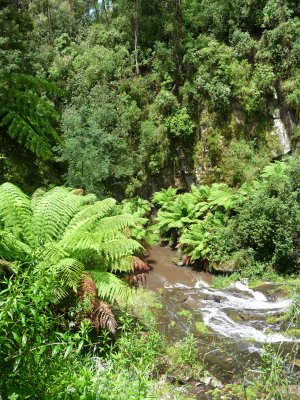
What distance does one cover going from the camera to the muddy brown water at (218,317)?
6535 mm

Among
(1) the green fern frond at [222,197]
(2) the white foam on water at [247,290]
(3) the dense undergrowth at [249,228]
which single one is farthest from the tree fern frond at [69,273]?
(1) the green fern frond at [222,197]

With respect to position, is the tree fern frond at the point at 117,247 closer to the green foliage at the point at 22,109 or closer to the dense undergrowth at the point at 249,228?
the green foliage at the point at 22,109

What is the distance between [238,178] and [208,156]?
1396 millimetres

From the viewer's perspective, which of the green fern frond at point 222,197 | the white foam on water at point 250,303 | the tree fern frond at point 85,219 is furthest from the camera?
the green fern frond at point 222,197

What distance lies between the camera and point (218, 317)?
8195 millimetres

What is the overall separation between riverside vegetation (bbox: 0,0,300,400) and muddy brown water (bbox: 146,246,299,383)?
229 mm

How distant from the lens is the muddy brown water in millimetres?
6535

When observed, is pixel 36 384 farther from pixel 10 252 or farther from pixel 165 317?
pixel 165 317

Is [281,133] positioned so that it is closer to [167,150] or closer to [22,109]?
[167,150]

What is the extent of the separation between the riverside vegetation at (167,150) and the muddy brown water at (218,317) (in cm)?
23

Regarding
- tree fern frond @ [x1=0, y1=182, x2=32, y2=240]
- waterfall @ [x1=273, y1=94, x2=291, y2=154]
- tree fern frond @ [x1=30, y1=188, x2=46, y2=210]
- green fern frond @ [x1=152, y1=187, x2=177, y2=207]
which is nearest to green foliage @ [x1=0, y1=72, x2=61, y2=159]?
tree fern frond @ [x1=0, y1=182, x2=32, y2=240]

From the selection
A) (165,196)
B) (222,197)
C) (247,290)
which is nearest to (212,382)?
(247,290)

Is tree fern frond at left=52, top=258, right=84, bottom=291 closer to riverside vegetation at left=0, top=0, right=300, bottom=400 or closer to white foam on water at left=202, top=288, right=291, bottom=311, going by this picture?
riverside vegetation at left=0, top=0, right=300, bottom=400

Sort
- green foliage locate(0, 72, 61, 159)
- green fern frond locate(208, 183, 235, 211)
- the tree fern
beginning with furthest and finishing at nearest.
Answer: green fern frond locate(208, 183, 235, 211), the tree fern, green foliage locate(0, 72, 61, 159)
